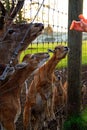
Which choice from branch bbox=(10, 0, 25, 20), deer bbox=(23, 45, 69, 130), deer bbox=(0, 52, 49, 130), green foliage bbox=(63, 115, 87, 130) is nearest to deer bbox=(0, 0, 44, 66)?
branch bbox=(10, 0, 25, 20)

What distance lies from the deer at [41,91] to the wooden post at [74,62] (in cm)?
15

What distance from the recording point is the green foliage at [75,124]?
5.04m

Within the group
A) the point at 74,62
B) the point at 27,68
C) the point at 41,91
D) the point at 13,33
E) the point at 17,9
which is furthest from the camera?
the point at 74,62

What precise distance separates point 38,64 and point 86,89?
3335mm

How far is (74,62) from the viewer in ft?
16.3

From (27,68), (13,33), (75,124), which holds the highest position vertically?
(13,33)

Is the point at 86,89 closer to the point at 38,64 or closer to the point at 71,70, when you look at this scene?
the point at 71,70

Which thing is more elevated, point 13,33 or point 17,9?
point 17,9

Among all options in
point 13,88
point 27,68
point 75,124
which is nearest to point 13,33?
point 27,68

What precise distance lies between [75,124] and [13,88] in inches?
60.0

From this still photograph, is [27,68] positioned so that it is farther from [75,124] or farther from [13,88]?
[75,124]

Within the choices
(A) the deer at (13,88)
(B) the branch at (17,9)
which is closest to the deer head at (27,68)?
(A) the deer at (13,88)

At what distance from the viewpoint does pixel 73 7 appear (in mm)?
4793

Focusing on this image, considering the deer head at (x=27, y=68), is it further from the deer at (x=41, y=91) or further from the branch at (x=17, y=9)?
the deer at (x=41, y=91)
